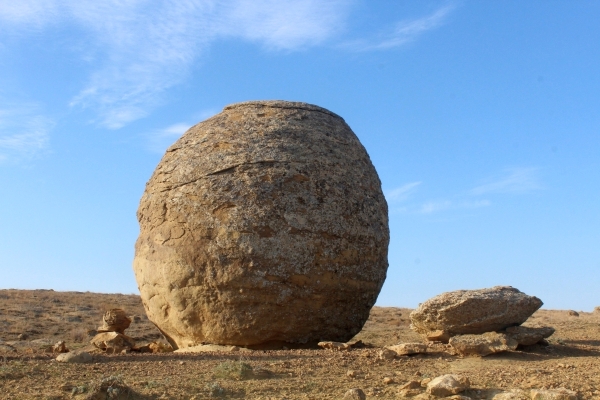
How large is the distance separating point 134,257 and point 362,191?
11.4ft

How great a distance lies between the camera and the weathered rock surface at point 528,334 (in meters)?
8.73

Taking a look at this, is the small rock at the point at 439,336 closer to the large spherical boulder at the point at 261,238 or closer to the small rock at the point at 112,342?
the large spherical boulder at the point at 261,238

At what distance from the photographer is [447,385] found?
20.3ft

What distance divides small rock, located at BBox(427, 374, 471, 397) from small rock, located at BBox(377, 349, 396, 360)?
62.6 inches

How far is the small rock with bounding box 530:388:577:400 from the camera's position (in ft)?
19.1

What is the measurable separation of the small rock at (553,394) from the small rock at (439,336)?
10.2 ft

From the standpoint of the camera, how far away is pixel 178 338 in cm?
957

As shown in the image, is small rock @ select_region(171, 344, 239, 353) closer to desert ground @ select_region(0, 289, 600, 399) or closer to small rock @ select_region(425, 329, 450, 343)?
desert ground @ select_region(0, 289, 600, 399)

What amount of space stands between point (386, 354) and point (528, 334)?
2.08m

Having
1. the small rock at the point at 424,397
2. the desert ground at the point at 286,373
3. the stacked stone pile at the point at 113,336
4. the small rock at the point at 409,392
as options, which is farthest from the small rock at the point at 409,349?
the stacked stone pile at the point at 113,336

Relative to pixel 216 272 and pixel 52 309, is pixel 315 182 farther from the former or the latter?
pixel 52 309

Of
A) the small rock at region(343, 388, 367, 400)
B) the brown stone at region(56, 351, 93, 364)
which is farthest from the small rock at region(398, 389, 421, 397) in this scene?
the brown stone at region(56, 351, 93, 364)

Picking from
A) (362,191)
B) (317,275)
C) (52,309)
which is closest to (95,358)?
(317,275)

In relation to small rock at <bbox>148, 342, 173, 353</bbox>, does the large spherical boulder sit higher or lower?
higher
